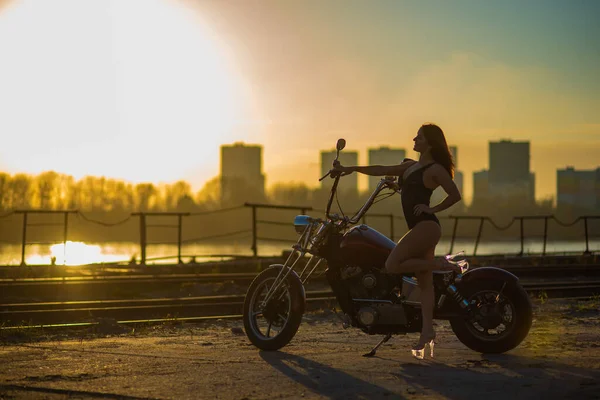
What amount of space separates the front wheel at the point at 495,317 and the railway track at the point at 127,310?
4.34 m

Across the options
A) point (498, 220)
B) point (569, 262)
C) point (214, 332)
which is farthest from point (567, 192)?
point (214, 332)

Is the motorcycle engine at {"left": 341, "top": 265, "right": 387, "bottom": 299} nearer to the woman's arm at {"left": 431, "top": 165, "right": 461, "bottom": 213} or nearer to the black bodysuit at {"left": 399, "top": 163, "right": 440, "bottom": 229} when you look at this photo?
the black bodysuit at {"left": 399, "top": 163, "right": 440, "bottom": 229}

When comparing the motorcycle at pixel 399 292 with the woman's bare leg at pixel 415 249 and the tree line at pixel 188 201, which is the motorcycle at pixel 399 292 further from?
the tree line at pixel 188 201

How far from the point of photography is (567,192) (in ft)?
465

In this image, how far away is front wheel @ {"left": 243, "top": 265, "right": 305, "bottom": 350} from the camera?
763 cm

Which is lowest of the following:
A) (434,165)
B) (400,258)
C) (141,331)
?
(141,331)

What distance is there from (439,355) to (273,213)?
3886 inches

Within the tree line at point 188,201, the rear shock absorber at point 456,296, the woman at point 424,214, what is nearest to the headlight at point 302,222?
the woman at point 424,214

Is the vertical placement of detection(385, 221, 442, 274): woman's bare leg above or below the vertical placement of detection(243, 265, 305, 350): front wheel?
above

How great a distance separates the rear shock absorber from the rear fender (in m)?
0.07

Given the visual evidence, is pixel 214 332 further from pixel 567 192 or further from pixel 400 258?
pixel 567 192

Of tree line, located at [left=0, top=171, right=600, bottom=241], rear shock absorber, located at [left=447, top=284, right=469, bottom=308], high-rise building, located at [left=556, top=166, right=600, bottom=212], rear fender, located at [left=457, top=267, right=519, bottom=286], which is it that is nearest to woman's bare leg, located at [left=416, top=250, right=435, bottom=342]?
rear shock absorber, located at [left=447, top=284, right=469, bottom=308]

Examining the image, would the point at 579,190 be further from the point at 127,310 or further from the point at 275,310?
the point at 275,310

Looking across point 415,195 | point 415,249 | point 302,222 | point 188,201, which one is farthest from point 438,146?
point 188,201
